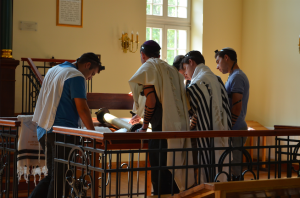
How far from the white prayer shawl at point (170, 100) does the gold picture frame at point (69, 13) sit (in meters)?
4.44

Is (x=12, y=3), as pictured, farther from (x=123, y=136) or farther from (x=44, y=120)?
(x=123, y=136)

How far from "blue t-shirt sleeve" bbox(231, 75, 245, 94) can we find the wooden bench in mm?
1303

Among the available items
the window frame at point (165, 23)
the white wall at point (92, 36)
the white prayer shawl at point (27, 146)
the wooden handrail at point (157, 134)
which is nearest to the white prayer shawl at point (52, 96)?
the wooden handrail at point (157, 134)

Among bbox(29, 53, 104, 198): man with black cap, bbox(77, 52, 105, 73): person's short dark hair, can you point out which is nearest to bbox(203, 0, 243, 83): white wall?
bbox(77, 52, 105, 73): person's short dark hair

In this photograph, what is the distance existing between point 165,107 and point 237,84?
82 cm

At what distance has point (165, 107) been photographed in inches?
93.3

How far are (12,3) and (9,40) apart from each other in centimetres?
66

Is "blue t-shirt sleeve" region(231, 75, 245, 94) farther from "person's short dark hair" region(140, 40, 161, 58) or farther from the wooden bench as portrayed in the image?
the wooden bench

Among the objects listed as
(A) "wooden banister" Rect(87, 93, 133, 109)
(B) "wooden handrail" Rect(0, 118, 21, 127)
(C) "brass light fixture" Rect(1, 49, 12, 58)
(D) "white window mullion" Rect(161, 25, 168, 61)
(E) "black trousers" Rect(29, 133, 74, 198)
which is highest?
(D) "white window mullion" Rect(161, 25, 168, 61)

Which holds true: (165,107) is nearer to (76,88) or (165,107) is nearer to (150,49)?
(150,49)

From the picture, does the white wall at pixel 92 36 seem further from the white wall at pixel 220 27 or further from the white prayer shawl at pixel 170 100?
the white prayer shawl at pixel 170 100

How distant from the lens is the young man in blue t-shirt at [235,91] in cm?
284

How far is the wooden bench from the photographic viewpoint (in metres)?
1.46

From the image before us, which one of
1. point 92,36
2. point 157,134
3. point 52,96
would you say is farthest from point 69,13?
point 157,134
